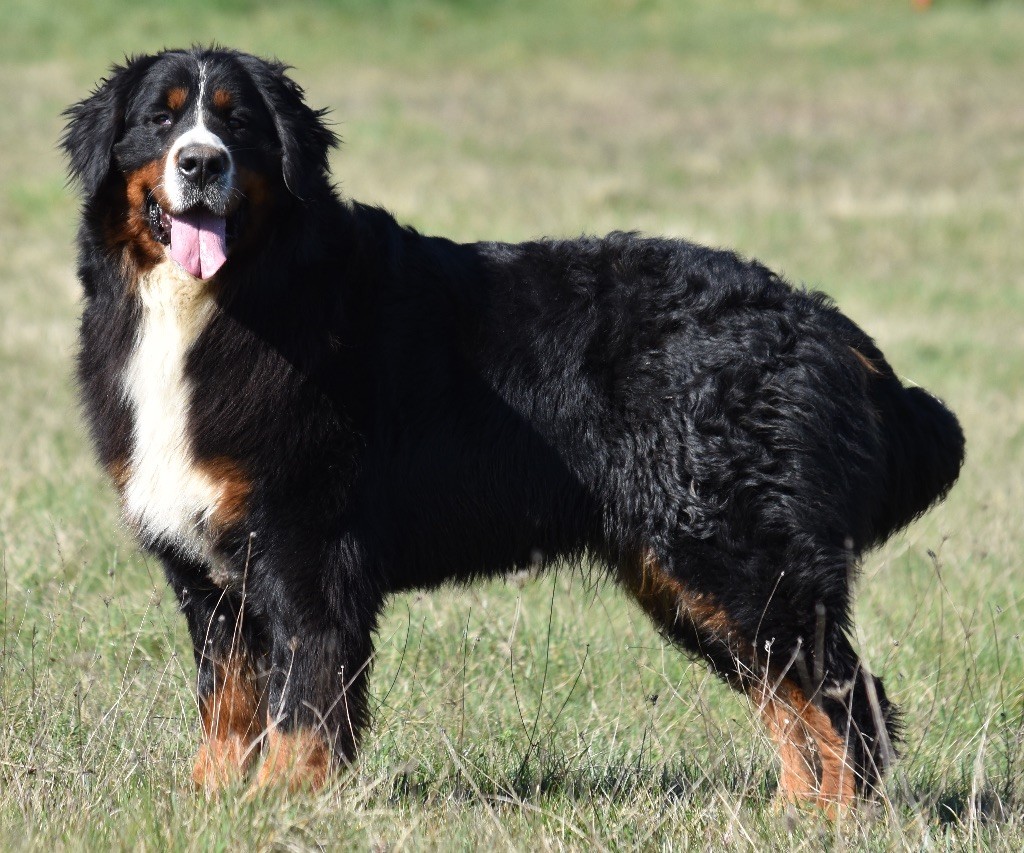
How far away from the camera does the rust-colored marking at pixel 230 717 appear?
3801mm

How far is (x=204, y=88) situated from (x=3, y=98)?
783 inches

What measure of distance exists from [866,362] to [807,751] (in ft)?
4.25

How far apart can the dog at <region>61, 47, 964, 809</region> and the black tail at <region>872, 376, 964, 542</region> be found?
0.14 m

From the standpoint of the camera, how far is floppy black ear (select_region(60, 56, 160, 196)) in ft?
12.2

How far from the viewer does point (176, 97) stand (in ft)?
12.2

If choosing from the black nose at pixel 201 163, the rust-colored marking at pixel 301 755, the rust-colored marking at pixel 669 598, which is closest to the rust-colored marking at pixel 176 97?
the black nose at pixel 201 163

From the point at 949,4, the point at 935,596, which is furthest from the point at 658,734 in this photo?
the point at 949,4

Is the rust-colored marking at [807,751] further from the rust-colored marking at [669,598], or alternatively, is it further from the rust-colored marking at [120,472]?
the rust-colored marking at [120,472]

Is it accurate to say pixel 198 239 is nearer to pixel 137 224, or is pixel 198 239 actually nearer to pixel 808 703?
pixel 137 224

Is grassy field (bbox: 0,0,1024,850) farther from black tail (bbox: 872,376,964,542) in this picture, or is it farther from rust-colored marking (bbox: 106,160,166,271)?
rust-colored marking (bbox: 106,160,166,271)

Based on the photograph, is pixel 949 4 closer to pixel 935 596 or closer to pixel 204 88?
pixel 935 596

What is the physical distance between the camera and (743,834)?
3.24 m

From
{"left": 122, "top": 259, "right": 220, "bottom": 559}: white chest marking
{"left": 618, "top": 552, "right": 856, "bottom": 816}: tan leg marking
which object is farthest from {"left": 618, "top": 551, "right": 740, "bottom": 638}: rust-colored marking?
{"left": 122, "top": 259, "right": 220, "bottom": 559}: white chest marking

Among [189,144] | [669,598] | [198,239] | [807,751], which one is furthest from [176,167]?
[807,751]
